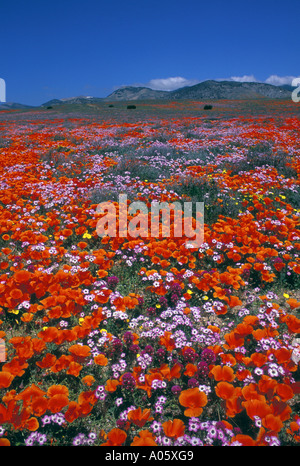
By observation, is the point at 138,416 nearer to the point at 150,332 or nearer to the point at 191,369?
the point at 191,369

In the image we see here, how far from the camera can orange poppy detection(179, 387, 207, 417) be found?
2158 millimetres

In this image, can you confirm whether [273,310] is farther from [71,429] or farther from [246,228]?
[71,429]

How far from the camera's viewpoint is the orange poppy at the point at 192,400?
2158 mm

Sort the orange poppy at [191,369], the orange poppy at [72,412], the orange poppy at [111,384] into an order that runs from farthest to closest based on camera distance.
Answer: the orange poppy at [191,369] → the orange poppy at [111,384] → the orange poppy at [72,412]

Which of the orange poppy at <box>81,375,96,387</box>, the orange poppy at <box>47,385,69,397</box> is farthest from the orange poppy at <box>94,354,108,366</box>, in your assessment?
the orange poppy at <box>47,385,69,397</box>

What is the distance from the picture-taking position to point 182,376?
2.70m

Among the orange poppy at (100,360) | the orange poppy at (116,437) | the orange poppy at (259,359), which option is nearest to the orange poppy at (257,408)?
the orange poppy at (259,359)

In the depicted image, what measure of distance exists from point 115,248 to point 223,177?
4.43 metres

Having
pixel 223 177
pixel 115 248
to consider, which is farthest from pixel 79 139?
pixel 115 248

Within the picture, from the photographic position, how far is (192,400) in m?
2.20

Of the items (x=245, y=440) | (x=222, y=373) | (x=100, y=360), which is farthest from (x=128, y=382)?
(x=245, y=440)

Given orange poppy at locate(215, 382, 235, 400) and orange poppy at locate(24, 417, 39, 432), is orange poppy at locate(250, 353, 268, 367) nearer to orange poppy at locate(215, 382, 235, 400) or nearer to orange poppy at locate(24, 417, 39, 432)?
orange poppy at locate(215, 382, 235, 400)

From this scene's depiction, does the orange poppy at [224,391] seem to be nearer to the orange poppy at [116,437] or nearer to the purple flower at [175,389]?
the purple flower at [175,389]

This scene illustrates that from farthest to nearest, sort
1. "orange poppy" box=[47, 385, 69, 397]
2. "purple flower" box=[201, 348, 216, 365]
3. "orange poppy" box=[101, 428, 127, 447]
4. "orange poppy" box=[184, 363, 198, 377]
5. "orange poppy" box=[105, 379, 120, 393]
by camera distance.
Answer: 1. "purple flower" box=[201, 348, 216, 365]
2. "orange poppy" box=[184, 363, 198, 377]
3. "orange poppy" box=[105, 379, 120, 393]
4. "orange poppy" box=[47, 385, 69, 397]
5. "orange poppy" box=[101, 428, 127, 447]
